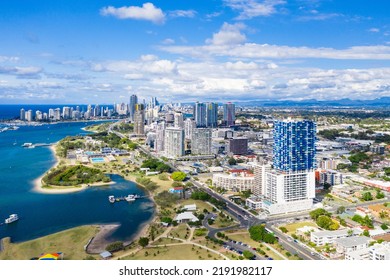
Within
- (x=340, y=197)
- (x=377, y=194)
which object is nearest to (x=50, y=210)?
(x=340, y=197)

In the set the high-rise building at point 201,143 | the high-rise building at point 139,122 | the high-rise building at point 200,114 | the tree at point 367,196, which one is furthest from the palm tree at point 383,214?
the high-rise building at point 139,122

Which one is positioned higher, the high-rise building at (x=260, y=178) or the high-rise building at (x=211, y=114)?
the high-rise building at (x=211, y=114)

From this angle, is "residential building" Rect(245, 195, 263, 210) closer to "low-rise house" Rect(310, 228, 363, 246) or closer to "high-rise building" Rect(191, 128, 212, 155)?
"low-rise house" Rect(310, 228, 363, 246)

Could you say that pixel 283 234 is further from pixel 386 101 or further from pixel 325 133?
pixel 386 101

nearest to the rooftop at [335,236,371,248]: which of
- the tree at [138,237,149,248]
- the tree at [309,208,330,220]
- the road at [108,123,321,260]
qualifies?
the road at [108,123,321,260]

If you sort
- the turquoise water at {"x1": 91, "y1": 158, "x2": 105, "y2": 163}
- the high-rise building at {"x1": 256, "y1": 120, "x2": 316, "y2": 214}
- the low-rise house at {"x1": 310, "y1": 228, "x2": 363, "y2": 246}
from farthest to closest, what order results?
the turquoise water at {"x1": 91, "y1": 158, "x2": 105, "y2": 163}, the high-rise building at {"x1": 256, "y1": 120, "x2": 316, "y2": 214}, the low-rise house at {"x1": 310, "y1": 228, "x2": 363, "y2": 246}

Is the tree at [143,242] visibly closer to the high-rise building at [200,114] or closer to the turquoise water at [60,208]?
the turquoise water at [60,208]

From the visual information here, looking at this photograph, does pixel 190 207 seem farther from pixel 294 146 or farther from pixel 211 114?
pixel 211 114

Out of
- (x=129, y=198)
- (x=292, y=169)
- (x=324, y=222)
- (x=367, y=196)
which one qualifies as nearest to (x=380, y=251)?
(x=324, y=222)
